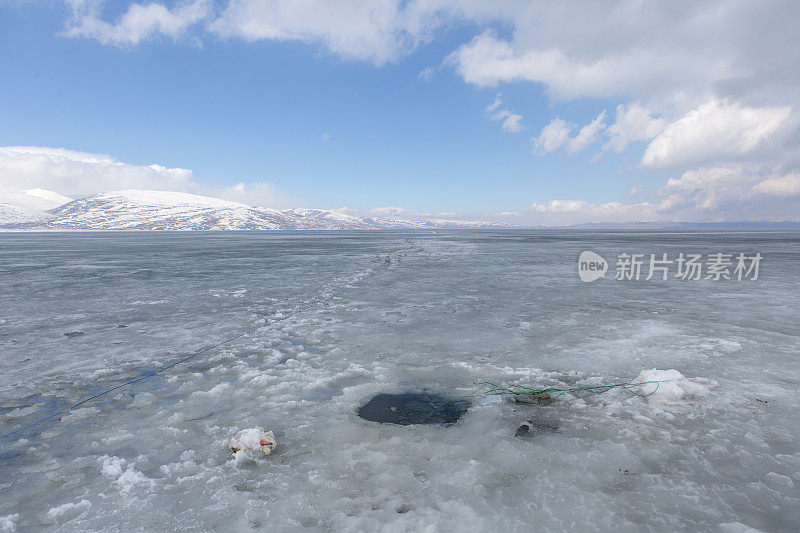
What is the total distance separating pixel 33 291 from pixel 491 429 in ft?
66.5

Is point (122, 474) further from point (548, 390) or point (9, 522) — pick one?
point (548, 390)

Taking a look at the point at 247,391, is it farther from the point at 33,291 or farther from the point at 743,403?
the point at 33,291

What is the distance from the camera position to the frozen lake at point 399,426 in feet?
11.9

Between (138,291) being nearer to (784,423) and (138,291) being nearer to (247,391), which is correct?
(247,391)

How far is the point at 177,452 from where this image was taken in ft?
15.2

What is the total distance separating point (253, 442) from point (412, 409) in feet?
7.35

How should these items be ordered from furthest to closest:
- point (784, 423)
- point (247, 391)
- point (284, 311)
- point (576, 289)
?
point (576, 289) → point (284, 311) → point (247, 391) → point (784, 423)

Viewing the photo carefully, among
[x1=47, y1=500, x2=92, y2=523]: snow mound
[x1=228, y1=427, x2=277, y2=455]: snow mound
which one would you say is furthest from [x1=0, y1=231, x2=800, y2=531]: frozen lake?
[x1=228, y1=427, x2=277, y2=455]: snow mound

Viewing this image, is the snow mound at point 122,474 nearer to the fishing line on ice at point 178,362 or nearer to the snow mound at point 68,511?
the snow mound at point 68,511

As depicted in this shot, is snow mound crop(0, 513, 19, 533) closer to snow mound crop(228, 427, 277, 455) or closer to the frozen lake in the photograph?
the frozen lake

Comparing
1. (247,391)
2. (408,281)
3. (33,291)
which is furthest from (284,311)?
→ (33,291)

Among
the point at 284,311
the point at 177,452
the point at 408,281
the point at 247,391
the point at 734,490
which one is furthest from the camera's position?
the point at 408,281

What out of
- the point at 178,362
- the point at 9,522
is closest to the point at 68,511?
the point at 9,522

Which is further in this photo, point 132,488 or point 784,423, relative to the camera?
point 784,423
